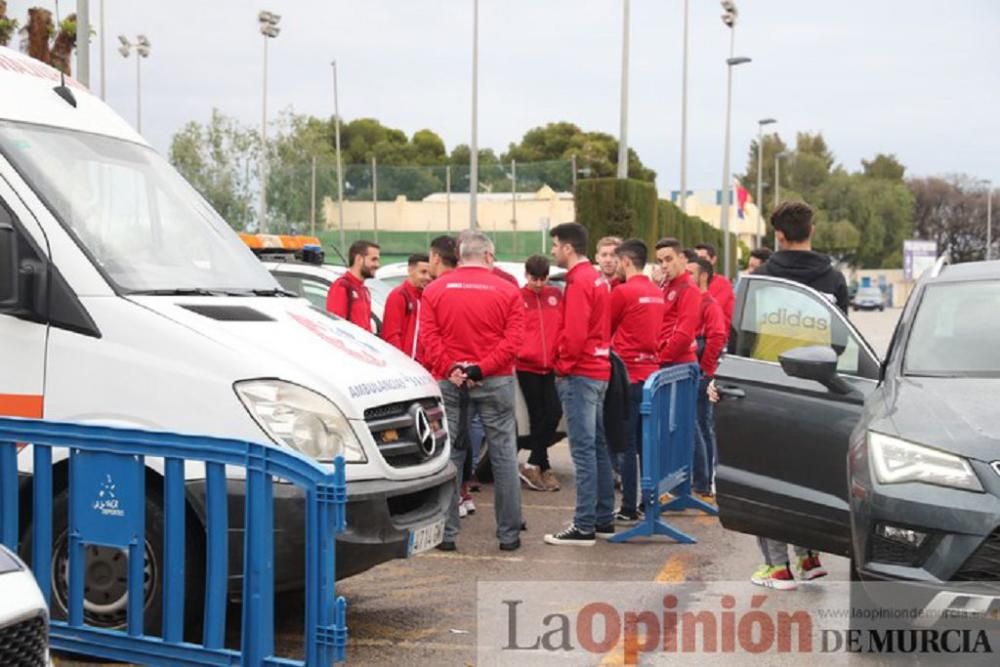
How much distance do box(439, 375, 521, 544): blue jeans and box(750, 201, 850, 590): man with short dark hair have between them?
1645 mm

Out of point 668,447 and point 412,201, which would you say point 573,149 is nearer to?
point 412,201

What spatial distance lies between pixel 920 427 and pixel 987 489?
42 centimetres

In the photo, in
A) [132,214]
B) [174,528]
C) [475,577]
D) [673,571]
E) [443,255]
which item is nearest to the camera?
[174,528]

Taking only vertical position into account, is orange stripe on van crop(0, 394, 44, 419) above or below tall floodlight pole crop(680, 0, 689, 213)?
below

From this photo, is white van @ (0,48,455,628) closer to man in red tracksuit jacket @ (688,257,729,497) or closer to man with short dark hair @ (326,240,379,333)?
man with short dark hair @ (326,240,379,333)

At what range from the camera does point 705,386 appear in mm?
10688

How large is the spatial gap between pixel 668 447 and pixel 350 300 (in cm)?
261

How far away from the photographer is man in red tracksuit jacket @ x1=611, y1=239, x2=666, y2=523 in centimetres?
955

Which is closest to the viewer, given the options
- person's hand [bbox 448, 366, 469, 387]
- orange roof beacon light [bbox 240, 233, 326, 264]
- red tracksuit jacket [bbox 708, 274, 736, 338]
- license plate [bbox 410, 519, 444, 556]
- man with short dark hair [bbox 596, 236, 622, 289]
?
license plate [bbox 410, 519, 444, 556]

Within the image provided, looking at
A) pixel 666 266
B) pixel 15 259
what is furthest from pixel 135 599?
pixel 666 266

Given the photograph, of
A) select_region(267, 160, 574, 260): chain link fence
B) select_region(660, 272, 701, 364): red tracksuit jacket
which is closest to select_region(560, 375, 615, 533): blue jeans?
select_region(660, 272, 701, 364): red tracksuit jacket

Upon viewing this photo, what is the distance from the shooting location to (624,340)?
9.73 m

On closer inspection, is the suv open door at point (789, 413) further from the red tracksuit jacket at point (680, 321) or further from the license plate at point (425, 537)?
the red tracksuit jacket at point (680, 321)

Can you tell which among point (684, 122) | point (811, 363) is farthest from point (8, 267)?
point (684, 122)
